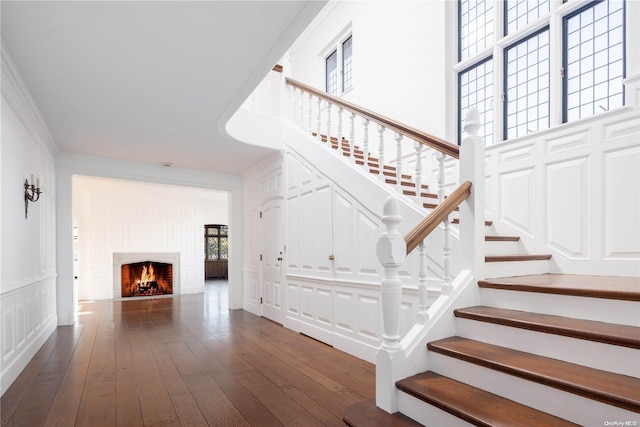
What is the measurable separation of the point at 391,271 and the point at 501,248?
1755mm

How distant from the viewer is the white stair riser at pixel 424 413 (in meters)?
1.74

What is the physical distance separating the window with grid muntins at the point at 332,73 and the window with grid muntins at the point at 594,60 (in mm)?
4413

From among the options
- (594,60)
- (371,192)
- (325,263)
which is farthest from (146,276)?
(594,60)

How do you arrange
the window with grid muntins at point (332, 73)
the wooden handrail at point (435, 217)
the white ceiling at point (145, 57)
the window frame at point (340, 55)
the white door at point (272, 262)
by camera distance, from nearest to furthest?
the wooden handrail at point (435, 217), the white ceiling at point (145, 57), the white door at point (272, 262), the window frame at point (340, 55), the window with grid muntins at point (332, 73)

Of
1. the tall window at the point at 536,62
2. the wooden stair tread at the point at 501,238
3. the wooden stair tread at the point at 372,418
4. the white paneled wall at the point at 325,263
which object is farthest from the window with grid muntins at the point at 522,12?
the wooden stair tread at the point at 372,418

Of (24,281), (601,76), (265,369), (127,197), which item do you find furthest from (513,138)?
(127,197)

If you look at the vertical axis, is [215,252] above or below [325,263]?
below

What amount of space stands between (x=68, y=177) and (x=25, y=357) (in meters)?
3.03

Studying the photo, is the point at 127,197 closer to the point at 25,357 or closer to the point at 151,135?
the point at 151,135

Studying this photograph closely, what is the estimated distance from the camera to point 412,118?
5.00 meters

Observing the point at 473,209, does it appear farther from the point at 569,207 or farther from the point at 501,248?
the point at 569,207

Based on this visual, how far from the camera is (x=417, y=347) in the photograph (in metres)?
2.15

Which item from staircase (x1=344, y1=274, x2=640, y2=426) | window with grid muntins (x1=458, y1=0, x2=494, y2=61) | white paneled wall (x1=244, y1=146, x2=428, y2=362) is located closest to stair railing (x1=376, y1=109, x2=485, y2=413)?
staircase (x1=344, y1=274, x2=640, y2=426)

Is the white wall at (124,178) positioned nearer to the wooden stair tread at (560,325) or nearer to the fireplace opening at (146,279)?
the fireplace opening at (146,279)
